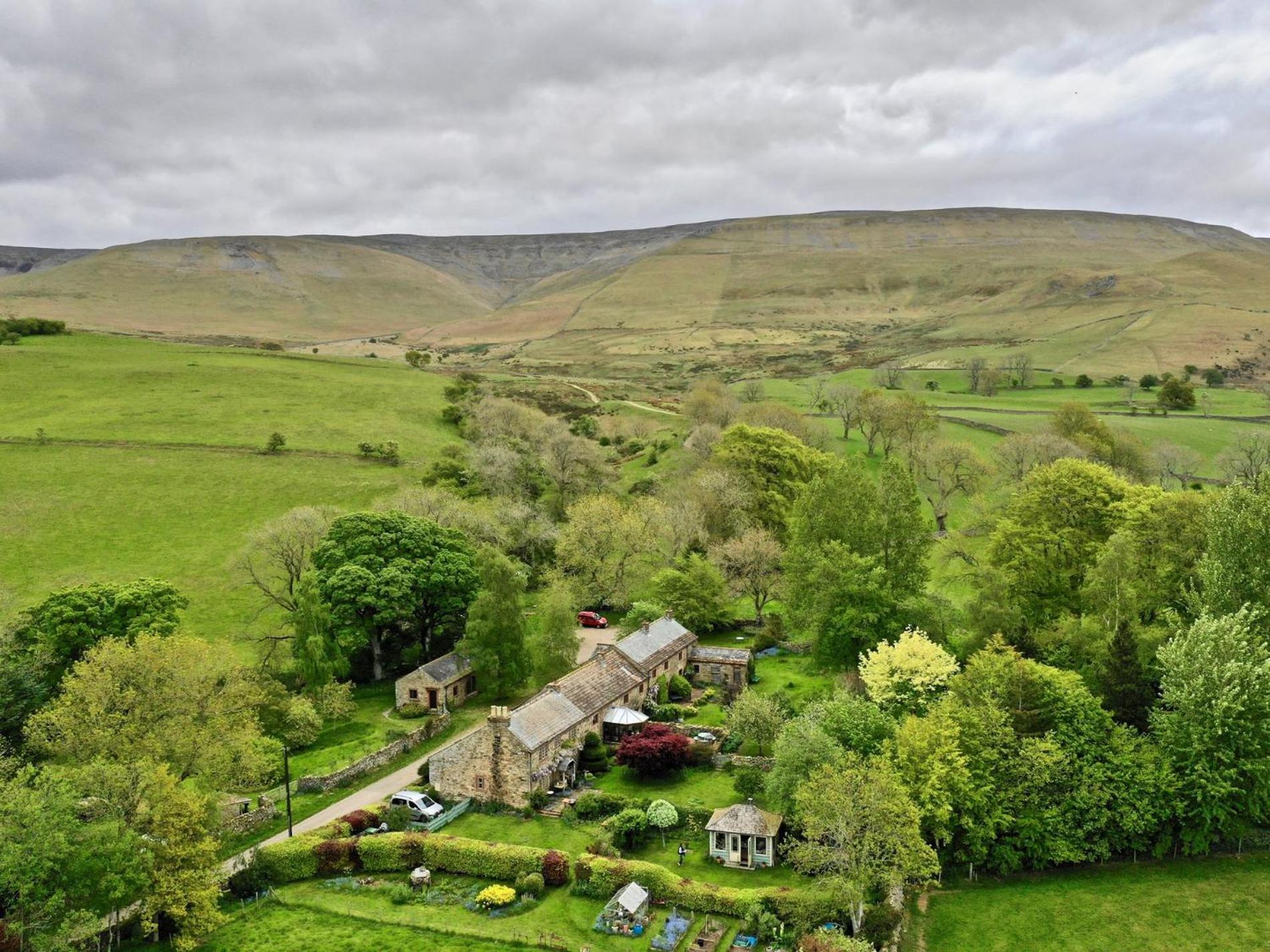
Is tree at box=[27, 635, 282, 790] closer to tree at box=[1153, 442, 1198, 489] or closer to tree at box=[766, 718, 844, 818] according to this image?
tree at box=[766, 718, 844, 818]

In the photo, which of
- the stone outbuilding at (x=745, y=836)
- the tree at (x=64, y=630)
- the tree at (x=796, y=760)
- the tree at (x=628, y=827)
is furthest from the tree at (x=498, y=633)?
the tree at (x=796, y=760)

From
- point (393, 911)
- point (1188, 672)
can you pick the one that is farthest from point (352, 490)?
point (1188, 672)

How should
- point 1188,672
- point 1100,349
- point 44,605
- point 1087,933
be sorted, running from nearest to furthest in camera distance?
point 1087,933, point 1188,672, point 44,605, point 1100,349

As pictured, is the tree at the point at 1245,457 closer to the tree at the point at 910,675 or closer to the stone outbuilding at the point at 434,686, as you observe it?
the tree at the point at 910,675

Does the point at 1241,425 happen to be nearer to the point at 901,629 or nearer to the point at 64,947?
the point at 901,629

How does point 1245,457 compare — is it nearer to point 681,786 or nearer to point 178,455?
point 681,786
